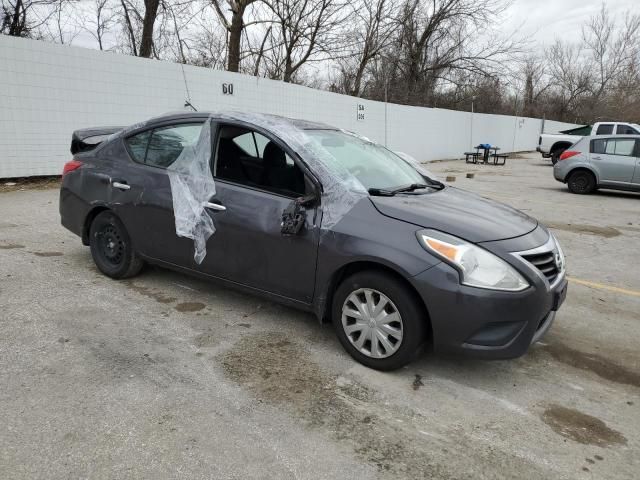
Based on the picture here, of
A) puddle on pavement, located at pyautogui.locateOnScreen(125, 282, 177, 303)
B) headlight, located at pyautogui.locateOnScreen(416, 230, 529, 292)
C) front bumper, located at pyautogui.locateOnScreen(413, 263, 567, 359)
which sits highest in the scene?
headlight, located at pyautogui.locateOnScreen(416, 230, 529, 292)

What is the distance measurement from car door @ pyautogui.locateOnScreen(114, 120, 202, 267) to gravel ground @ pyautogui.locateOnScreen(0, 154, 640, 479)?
481 millimetres

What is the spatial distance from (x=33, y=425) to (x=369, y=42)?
86.6ft

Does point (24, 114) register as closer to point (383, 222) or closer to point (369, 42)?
point (383, 222)

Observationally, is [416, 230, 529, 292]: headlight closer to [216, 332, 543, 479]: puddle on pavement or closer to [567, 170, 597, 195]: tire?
[216, 332, 543, 479]: puddle on pavement

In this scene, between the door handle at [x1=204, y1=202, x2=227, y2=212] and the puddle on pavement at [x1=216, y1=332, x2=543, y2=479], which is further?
the door handle at [x1=204, y1=202, x2=227, y2=212]

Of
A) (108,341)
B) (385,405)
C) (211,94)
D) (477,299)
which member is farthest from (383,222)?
(211,94)

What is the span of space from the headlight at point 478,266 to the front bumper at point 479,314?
0.04m

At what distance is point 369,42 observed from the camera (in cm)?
2600

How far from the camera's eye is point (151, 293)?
4375mm

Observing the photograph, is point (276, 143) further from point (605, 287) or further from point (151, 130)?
point (605, 287)

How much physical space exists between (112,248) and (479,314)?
3370 millimetres

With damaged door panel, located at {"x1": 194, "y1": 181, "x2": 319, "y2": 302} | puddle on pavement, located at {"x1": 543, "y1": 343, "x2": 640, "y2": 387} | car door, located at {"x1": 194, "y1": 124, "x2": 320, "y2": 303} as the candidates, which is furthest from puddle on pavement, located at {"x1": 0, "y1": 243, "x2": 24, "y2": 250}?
puddle on pavement, located at {"x1": 543, "y1": 343, "x2": 640, "y2": 387}

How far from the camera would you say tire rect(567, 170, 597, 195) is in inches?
475

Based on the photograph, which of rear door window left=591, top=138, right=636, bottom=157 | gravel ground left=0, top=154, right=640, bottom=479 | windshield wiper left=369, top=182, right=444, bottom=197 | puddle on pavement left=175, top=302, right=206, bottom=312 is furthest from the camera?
rear door window left=591, top=138, right=636, bottom=157
